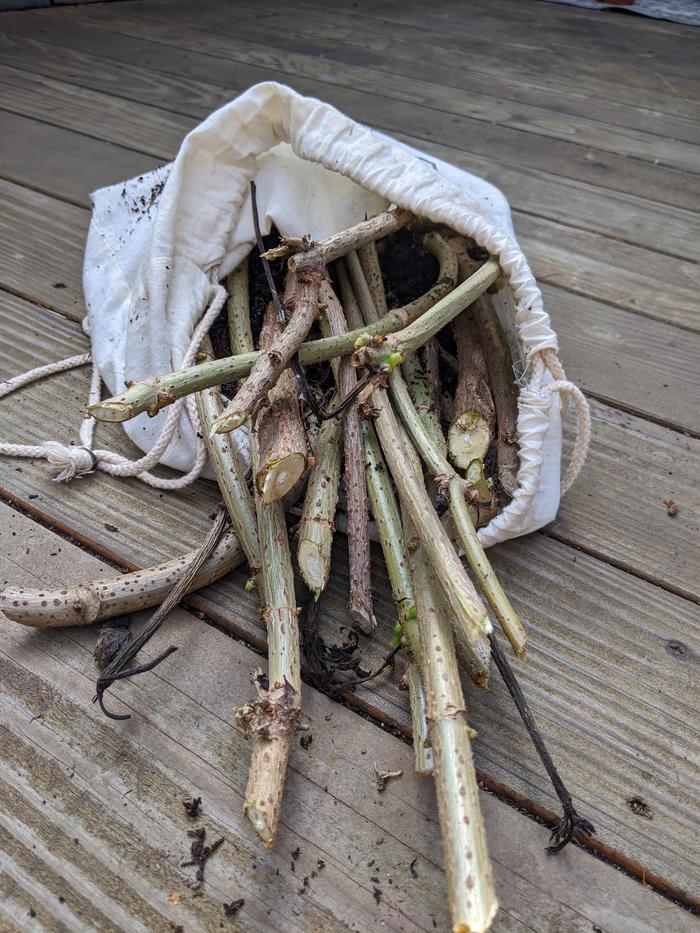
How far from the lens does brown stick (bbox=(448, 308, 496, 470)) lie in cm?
117

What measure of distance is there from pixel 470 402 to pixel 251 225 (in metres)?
0.52

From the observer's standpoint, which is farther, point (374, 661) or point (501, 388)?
point (501, 388)

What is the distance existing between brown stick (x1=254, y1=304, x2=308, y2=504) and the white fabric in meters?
0.26

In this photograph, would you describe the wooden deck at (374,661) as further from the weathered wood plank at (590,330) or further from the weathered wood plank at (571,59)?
the weathered wood plank at (571,59)

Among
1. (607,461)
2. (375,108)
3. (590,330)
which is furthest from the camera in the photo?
(375,108)

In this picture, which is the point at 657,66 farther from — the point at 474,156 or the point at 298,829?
the point at 298,829

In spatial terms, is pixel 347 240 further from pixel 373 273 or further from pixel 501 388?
pixel 501 388

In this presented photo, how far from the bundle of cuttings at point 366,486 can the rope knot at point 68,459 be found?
0.69 feet

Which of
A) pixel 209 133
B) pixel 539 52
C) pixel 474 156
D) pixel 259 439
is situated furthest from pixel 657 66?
pixel 259 439

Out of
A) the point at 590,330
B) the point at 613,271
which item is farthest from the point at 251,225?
the point at 613,271

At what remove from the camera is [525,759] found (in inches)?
37.4

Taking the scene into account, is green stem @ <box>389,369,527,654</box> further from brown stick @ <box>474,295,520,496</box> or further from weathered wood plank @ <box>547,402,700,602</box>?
weathered wood plank @ <box>547,402,700,602</box>

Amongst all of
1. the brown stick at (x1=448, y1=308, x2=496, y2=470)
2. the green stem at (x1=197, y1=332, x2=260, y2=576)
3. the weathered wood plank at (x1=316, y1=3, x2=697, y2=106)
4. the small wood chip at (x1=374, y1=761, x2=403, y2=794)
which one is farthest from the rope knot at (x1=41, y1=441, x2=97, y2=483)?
the weathered wood plank at (x1=316, y1=3, x2=697, y2=106)

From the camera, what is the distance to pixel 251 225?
4.69 ft
